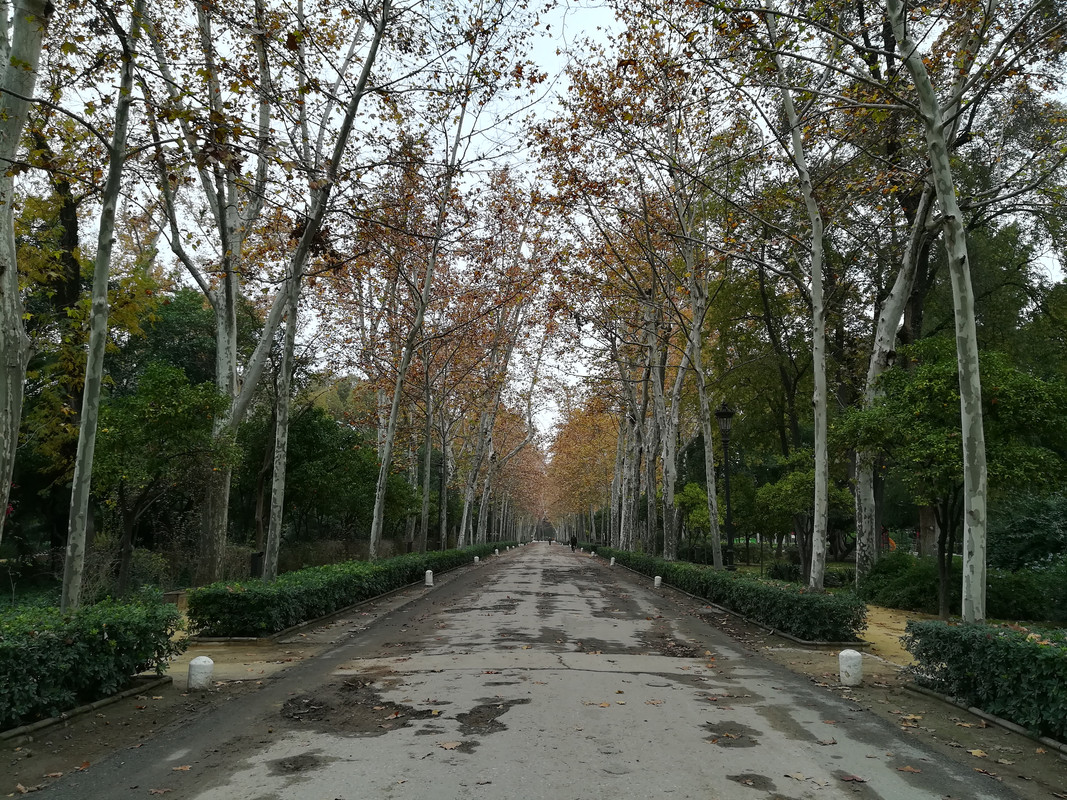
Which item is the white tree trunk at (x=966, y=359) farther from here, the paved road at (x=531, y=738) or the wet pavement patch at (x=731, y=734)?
the wet pavement patch at (x=731, y=734)

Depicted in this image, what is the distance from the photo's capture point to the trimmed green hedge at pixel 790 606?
431 inches

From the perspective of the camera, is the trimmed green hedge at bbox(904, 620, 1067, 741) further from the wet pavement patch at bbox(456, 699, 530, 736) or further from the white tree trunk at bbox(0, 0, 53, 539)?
the white tree trunk at bbox(0, 0, 53, 539)

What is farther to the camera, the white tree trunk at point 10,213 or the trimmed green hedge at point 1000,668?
the white tree trunk at point 10,213

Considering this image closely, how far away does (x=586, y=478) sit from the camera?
57.2 m

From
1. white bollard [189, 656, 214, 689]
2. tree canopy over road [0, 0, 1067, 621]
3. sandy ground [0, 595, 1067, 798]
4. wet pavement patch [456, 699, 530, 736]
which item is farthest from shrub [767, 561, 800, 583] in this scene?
white bollard [189, 656, 214, 689]

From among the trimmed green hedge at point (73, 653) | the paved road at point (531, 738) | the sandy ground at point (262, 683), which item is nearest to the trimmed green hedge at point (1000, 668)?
the sandy ground at point (262, 683)

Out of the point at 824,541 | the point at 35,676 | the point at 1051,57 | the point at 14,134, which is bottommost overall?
the point at 35,676

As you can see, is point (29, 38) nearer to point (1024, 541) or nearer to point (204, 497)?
point (204, 497)

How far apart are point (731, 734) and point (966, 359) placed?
17.0 feet

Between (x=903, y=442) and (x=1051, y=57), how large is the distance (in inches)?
267

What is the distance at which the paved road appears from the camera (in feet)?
15.5

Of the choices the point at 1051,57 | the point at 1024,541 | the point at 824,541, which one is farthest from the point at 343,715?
the point at 1024,541

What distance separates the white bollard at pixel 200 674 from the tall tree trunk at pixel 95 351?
1.47 meters

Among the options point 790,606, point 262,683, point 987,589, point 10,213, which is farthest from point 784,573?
point 10,213
